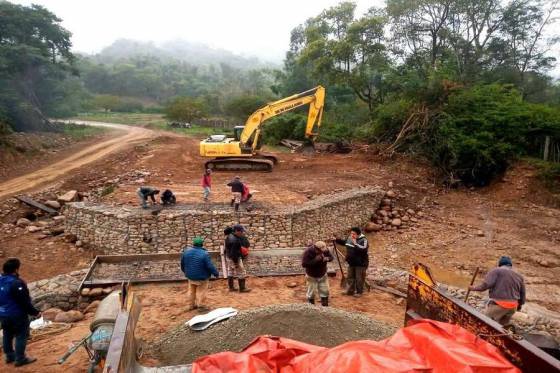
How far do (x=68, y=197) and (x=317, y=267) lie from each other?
12.1 metres

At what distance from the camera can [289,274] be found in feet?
29.7

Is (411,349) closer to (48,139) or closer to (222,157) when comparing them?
(222,157)

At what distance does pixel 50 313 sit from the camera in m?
7.57

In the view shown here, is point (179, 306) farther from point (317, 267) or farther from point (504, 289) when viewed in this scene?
point (504, 289)

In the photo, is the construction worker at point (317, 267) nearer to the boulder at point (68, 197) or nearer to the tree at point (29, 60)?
the boulder at point (68, 197)

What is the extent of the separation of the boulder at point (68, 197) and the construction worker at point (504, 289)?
14.2 meters

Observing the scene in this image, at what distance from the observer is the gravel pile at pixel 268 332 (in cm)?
542

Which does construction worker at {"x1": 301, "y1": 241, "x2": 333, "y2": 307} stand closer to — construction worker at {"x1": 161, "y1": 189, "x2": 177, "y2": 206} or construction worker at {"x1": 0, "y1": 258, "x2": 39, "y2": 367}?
construction worker at {"x1": 0, "y1": 258, "x2": 39, "y2": 367}

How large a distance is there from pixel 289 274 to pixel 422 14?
19984 mm

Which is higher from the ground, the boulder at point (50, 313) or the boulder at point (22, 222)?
the boulder at point (22, 222)

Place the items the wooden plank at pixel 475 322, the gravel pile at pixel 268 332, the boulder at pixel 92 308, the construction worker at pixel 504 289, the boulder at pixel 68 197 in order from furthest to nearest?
the boulder at pixel 68 197
the boulder at pixel 92 308
the construction worker at pixel 504 289
the gravel pile at pixel 268 332
the wooden plank at pixel 475 322

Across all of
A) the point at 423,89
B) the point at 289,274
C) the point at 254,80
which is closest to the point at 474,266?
the point at 289,274

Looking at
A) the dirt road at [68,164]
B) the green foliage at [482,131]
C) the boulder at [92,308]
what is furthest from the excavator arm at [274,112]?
the boulder at [92,308]

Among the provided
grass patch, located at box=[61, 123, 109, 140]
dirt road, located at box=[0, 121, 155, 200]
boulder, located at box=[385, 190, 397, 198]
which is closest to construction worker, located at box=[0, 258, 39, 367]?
dirt road, located at box=[0, 121, 155, 200]
